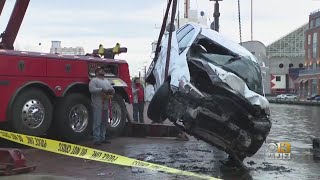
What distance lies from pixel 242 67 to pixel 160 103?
1.46 m

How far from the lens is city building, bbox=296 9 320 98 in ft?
278

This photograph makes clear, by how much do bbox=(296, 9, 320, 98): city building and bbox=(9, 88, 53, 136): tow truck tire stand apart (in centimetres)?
7713

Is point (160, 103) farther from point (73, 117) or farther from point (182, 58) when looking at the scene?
point (73, 117)

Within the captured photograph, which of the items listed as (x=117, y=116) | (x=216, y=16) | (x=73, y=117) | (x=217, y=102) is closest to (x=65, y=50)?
(x=117, y=116)

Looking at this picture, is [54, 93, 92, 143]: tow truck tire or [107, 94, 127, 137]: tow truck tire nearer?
[54, 93, 92, 143]: tow truck tire

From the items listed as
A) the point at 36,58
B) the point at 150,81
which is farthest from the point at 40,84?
the point at 150,81

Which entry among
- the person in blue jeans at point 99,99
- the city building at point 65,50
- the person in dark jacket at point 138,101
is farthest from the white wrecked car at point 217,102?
the person in dark jacket at point 138,101

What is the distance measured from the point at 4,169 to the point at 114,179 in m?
1.54

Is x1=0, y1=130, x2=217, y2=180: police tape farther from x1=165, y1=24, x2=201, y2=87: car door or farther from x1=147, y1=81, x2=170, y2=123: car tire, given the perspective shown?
x1=165, y1=24, x2=201, y2=87: car door

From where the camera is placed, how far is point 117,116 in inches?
461

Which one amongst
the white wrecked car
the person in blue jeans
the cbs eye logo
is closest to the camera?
the white wrecked car

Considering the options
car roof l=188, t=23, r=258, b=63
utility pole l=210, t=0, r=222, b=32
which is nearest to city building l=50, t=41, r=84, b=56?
utility pole l=210, t=0, r=222, b=32

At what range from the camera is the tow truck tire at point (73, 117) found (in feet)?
32.6

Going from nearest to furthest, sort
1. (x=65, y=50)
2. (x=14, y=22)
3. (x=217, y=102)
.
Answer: (x=217, y=102), (x=14, y=22), (x=65, y=50)
